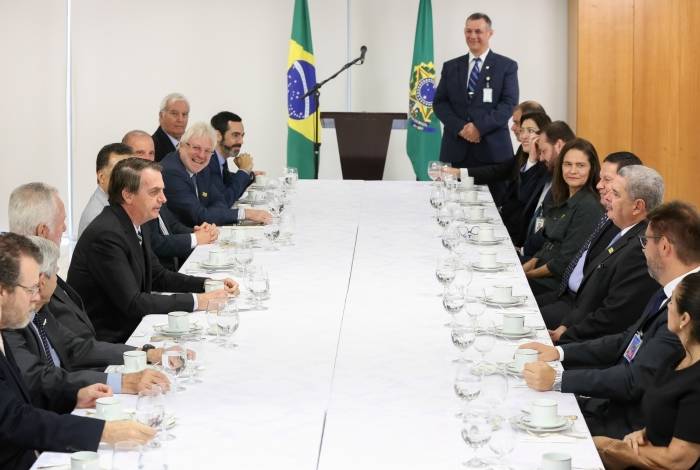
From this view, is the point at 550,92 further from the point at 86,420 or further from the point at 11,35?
the point at 86,420

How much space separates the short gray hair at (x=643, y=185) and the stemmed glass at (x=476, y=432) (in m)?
2.14

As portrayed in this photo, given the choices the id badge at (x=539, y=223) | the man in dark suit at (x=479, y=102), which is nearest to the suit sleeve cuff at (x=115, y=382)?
the id badge at (x=539, y=223)

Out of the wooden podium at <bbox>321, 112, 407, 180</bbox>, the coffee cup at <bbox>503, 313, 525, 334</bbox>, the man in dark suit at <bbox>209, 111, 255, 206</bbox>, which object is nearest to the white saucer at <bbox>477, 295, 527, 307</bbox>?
the coffee cup at <bbox>503, 313, 525, 334</bbox>

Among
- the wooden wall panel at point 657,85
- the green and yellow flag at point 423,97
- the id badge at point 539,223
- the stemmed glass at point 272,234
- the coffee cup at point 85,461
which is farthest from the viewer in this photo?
the green and yellow flag at point 423,97

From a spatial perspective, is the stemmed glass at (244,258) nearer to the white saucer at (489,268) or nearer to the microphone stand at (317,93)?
the white saucer at (489,268)

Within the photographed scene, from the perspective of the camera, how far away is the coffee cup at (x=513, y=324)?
150 inches

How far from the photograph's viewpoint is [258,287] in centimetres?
417

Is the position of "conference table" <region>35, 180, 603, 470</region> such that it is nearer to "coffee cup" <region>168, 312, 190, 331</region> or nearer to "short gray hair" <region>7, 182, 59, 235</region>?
"coffee cup" <region>168, 312, 190, 331</region>

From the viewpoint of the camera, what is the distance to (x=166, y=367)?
3.15 m

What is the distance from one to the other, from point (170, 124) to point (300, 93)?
2.79 metres

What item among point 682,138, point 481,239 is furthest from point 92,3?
point 481,239

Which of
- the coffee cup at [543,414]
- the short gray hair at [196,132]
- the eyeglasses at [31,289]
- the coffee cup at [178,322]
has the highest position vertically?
the short gray hair at [196,132]

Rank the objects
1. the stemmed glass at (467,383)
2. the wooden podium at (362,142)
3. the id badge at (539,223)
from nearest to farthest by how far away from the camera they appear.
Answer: the stemmed glass at (467,383) < the id badge at (539,223) < the wooden podium at (362,142)

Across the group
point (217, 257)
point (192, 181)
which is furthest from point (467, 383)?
point (192, 181)
